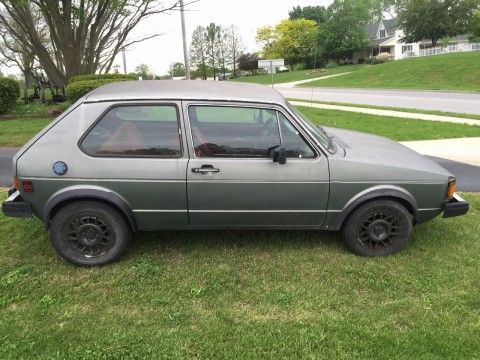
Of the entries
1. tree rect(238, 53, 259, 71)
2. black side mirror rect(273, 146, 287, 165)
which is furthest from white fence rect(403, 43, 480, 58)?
black side mirror rect(273, 146, 287, 165)

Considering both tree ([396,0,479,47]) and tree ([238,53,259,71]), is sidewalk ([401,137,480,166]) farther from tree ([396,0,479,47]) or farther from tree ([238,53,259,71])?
tree ([238,53,259,71])

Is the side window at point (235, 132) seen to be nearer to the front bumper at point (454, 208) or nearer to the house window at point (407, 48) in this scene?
the front bumper at point (454, 208)

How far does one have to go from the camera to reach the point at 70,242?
3.77 m

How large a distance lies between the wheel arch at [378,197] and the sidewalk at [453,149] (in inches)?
179

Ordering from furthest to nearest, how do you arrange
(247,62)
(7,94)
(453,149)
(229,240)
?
(247,62) → (7,94) → (453,149) → (229,240)

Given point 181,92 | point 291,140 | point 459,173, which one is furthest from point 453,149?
point 181,92

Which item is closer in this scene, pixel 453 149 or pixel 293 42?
pixel 453 149

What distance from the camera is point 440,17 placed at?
207 feet

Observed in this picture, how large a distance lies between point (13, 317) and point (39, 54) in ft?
51.0

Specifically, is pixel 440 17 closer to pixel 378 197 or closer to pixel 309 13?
pixel 309 13

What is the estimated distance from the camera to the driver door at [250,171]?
3635 millimetres

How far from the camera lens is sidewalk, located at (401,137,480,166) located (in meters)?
7.94

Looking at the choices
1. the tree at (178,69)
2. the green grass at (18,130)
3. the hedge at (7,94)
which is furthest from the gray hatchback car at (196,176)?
the tree at (178,69)

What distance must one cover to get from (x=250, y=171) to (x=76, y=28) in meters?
14.8
